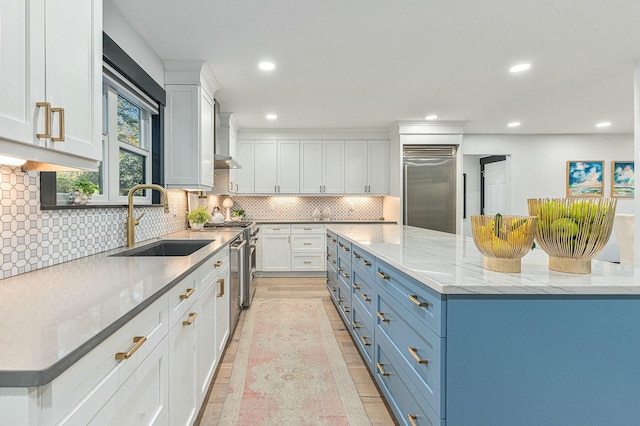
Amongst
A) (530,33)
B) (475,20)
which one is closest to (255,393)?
(475,20)

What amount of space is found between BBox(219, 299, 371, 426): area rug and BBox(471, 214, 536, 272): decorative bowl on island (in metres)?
1.16

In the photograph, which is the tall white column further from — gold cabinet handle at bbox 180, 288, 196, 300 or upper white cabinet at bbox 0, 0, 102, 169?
upper white cabinet at bbox 0, 0, 102, 169

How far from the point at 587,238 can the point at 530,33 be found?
2.06 m

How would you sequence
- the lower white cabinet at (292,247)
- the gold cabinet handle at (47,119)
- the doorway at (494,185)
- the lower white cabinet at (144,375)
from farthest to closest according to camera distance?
the doorway at (494,185), the lower white cabinet at (292,247), the gold cabinet handle at (47,119), the lower white cabinet at (144,375)

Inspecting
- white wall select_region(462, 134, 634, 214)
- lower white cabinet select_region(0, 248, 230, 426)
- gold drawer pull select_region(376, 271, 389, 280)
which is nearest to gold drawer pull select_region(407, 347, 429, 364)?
gold drawer pull select_region(376, 271, 389, 280)

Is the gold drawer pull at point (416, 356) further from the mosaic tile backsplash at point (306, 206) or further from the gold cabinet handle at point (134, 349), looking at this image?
the mosaic tile backsplash at point (306, 206)

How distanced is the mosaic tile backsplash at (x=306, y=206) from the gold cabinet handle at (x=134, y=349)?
16.8 ft

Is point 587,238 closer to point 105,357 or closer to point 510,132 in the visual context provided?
point 105,357

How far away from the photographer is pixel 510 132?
240 inches

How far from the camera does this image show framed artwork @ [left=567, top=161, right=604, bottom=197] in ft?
20.2

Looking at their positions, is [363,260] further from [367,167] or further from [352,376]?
[367,167]

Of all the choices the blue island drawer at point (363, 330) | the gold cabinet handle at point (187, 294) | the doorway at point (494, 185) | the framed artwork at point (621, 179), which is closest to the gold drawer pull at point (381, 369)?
the blue island drawer at point (363, 330)

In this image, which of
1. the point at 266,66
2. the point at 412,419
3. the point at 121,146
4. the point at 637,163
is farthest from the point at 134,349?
the point at 637,163

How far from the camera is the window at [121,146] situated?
2244 mm
